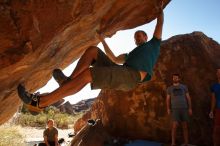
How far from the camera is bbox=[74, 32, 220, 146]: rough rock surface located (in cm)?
988

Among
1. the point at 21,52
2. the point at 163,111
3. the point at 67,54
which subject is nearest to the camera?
the point at 21,52

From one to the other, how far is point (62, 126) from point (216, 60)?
21.2 m

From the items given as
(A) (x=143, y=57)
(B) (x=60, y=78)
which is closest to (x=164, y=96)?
(A) (x=143, y=57)

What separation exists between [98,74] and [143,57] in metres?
0.88

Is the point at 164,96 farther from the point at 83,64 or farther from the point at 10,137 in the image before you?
the point at 10,137

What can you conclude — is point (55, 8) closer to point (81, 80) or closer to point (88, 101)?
point (81, 80)

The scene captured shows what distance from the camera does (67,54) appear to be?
8117 mm

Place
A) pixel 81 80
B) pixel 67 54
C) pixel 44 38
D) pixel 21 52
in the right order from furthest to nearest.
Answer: pixel 67 54 → pixel 44 38 → pixel 21 52 → pixel 81 80

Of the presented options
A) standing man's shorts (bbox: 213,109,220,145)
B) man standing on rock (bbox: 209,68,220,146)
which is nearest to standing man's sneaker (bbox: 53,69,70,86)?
man standing on rock (bbox: 209,68,220,146)

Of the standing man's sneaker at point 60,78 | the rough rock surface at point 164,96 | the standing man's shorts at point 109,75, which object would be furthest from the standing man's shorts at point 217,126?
the standing man's sneaker at point 60,78

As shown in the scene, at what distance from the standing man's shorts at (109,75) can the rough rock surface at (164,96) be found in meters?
5.36

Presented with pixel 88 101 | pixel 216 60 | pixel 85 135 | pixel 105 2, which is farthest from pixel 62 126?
pixel 88 101

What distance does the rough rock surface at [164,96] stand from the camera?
9.88 m

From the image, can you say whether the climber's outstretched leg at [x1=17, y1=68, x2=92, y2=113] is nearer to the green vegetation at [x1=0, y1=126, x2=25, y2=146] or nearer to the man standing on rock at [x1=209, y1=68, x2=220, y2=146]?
the man standing on rock at [x1=209, y1=68, x2=220, y2=146]
